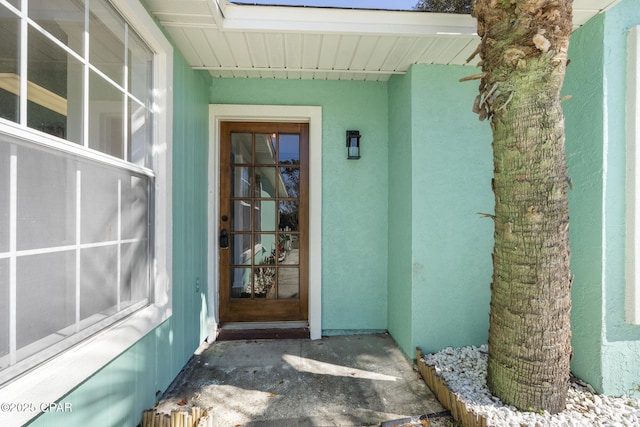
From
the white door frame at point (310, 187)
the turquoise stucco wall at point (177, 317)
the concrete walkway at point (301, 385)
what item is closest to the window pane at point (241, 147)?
the white door frame at point (310, 187)

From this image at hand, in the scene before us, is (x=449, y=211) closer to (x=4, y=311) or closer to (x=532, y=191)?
(x=532, y=191)

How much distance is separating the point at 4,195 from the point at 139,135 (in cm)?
98

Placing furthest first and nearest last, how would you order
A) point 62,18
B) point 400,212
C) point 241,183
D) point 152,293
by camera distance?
point 241,183 → point 400,212 → point 152,293 → point 62,18

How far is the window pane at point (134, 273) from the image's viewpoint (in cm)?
173

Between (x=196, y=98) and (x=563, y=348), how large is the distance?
3236mm

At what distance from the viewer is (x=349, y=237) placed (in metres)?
3.15

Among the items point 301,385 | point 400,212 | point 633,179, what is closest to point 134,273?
point 301,385

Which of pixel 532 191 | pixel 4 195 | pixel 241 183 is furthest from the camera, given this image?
pixel 241 183

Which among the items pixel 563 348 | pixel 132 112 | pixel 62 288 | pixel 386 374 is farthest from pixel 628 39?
pixel 62 288

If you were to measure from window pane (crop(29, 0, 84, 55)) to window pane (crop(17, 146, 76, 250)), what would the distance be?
0.53 meters

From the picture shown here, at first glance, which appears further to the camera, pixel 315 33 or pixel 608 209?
pixel 315 33

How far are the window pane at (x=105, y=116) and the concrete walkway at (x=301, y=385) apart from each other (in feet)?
5.49

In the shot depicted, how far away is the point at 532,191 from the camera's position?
164 centimetres

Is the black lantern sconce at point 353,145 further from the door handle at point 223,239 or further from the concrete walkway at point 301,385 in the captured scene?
the concrete walkway at point 301,385
